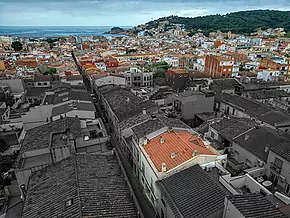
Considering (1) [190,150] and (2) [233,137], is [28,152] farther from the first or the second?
(2) [233,137]

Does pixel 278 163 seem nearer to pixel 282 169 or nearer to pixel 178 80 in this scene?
pixel 282 169

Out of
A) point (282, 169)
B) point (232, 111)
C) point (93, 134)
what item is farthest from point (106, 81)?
point (282, 169)

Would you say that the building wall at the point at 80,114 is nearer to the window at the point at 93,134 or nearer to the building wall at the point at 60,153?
the window at the point at 93,134

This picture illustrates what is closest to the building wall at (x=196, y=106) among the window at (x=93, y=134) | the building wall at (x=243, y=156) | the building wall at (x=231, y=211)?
the building wall at (x=243, y=156)

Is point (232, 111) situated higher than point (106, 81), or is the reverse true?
point (106, 81)

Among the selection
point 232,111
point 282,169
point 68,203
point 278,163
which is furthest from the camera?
point 232,111

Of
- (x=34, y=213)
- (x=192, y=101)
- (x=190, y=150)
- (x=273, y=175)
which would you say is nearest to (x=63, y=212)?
(x=34, y=213)

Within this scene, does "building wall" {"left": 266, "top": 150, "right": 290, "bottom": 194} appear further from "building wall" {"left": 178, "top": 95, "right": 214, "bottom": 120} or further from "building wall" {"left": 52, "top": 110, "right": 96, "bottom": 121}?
"building wall" {"left": 52, "top": 110, "right": 96, "bottom": 121}

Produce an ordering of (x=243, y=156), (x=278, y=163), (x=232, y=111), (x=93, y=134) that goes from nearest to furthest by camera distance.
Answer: (x=278, y=163) → (x=243, y=156) → (x=93, y=134) → (x=232, y=111)

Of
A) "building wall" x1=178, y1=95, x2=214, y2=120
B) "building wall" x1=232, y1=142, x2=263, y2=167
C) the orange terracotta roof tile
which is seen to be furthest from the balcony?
"building wall" x1=178, y1=95, x2=214, y2=120
